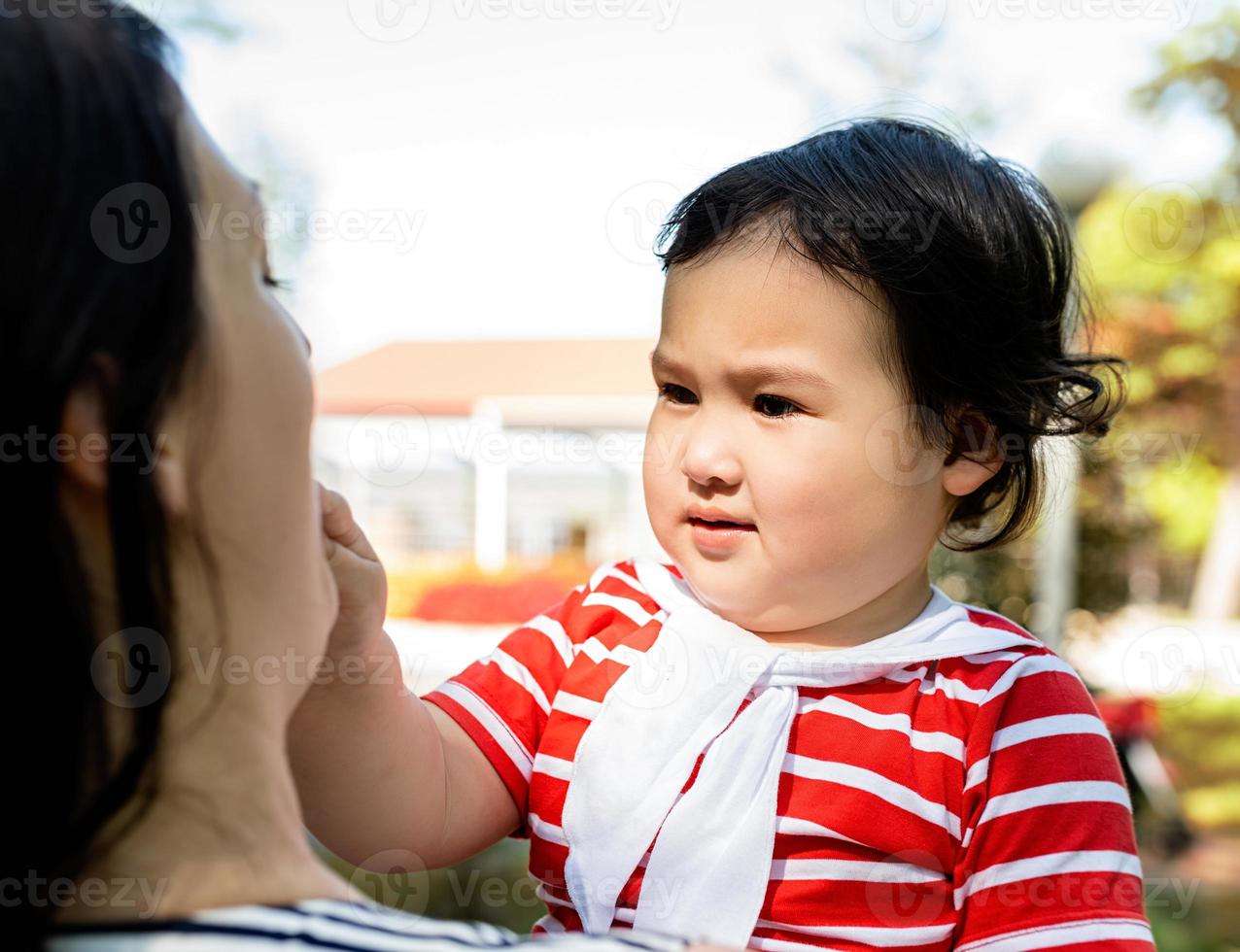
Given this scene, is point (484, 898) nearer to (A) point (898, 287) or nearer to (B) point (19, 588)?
(A) point (898, 287)

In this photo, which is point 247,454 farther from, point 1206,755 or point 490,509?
point 490,509

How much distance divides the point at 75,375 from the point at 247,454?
6.7 inches

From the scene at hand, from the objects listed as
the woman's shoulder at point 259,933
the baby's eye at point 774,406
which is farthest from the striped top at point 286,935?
the baby's eye at point 774,406

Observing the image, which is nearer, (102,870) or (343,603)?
(102,870)

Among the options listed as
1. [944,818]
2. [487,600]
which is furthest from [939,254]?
[487,600]

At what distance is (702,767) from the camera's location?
1.51 meters

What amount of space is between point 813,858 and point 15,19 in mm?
1204

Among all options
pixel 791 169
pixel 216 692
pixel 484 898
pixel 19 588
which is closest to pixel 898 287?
pixel 791 169


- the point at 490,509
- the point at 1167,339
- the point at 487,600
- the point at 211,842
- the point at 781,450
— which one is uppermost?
the point at 781,450

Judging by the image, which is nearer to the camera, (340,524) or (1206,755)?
(340,524)

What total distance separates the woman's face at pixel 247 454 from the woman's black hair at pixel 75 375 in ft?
0.12

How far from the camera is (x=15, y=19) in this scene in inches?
34.2

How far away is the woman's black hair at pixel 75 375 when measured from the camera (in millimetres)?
824

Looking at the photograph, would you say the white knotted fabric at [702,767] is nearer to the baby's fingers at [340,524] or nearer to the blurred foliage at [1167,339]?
the baby's fingers at [340,524]
